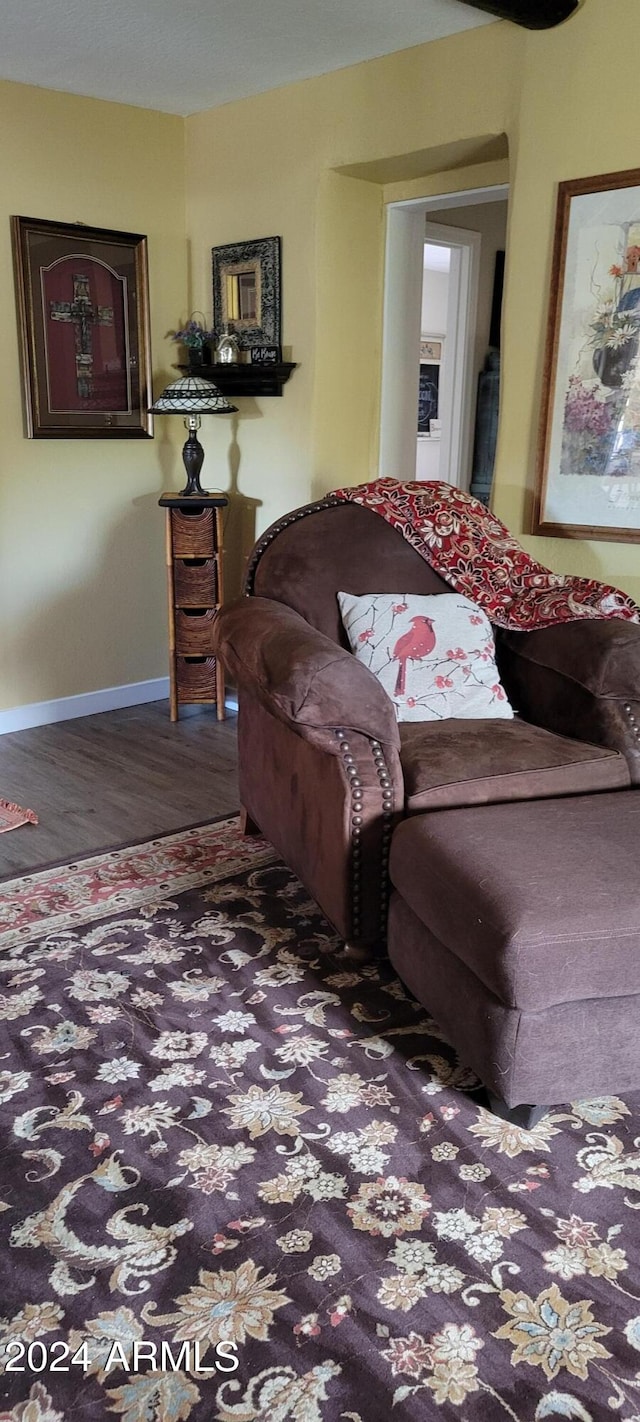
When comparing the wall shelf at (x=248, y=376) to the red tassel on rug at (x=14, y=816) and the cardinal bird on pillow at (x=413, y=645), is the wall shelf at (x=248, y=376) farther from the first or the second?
the red tassel on rug at (x=14, y=816)

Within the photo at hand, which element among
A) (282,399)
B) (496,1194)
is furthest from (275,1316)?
(282,399)

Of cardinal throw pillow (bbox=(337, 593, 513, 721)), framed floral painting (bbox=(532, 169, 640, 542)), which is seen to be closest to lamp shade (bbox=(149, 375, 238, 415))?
framed floral painting (bbox=(532, 169, 640, 542))

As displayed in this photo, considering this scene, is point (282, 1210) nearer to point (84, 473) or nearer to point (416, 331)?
point (84, 473)

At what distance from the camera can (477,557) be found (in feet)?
9.43

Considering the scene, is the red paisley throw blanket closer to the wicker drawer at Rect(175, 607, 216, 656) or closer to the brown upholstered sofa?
the brown upholstered sofa

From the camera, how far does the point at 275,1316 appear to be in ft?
4.70

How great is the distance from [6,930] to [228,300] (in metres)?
2.76

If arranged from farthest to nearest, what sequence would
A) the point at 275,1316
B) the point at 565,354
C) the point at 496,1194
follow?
the point at 565,354, the point at 496,1194, the point at 275,1316

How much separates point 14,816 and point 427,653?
1.39 meters

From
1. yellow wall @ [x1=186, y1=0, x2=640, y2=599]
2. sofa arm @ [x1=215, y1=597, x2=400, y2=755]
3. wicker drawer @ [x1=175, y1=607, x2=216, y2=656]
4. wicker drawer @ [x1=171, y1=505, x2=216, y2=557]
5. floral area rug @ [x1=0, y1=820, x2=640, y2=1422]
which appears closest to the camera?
floral area rug @ [x1=0, y1=820, x2=640, y2=1422]

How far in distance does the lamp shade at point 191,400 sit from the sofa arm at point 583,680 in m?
1.65

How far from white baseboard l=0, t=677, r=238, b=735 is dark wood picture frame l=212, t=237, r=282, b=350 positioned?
1.46 m

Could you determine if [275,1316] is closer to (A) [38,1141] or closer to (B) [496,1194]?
(B) [496,1194]

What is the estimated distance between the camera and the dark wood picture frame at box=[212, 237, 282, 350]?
3.91 metres
